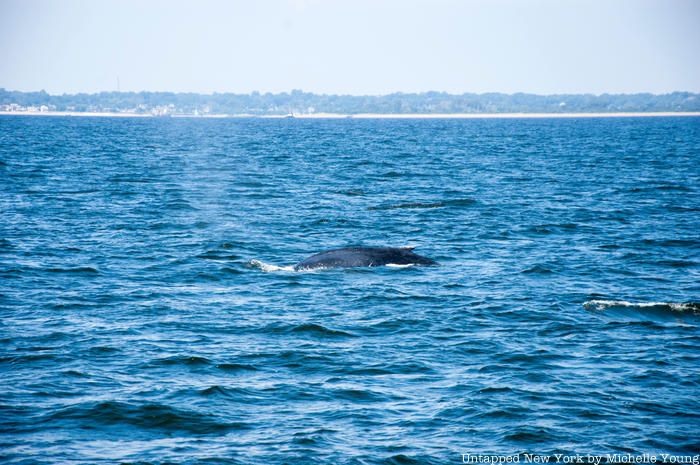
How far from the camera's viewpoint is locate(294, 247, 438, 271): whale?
910 inches

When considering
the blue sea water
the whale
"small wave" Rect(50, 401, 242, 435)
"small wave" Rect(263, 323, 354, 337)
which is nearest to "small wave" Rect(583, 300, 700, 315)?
the blue sea water

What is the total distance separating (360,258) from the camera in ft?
76.4

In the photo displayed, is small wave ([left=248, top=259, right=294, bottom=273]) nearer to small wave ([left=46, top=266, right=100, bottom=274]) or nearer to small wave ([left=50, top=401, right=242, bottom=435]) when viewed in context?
small wave ([left=46, top=266, right=100, bottom=274])

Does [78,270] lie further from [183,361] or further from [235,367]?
[235,367]

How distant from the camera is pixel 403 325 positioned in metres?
17.5

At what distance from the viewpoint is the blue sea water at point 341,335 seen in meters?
11.9

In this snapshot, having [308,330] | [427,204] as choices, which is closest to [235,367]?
[308,330]

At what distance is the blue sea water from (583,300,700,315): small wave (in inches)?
4.0

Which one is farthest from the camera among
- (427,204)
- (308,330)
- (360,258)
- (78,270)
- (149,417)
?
(427,204)

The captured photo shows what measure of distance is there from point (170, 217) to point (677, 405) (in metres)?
24.9

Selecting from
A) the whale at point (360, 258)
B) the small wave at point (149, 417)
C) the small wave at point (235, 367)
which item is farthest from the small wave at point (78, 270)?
the small wave at point (149, 417)

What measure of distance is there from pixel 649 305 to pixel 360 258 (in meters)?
7.70

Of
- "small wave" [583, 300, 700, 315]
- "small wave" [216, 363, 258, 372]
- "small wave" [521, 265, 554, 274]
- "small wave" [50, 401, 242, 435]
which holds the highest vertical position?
"small wave" [583, 300, 700, 315]

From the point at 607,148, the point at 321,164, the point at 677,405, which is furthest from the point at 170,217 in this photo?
the point at 607,148
